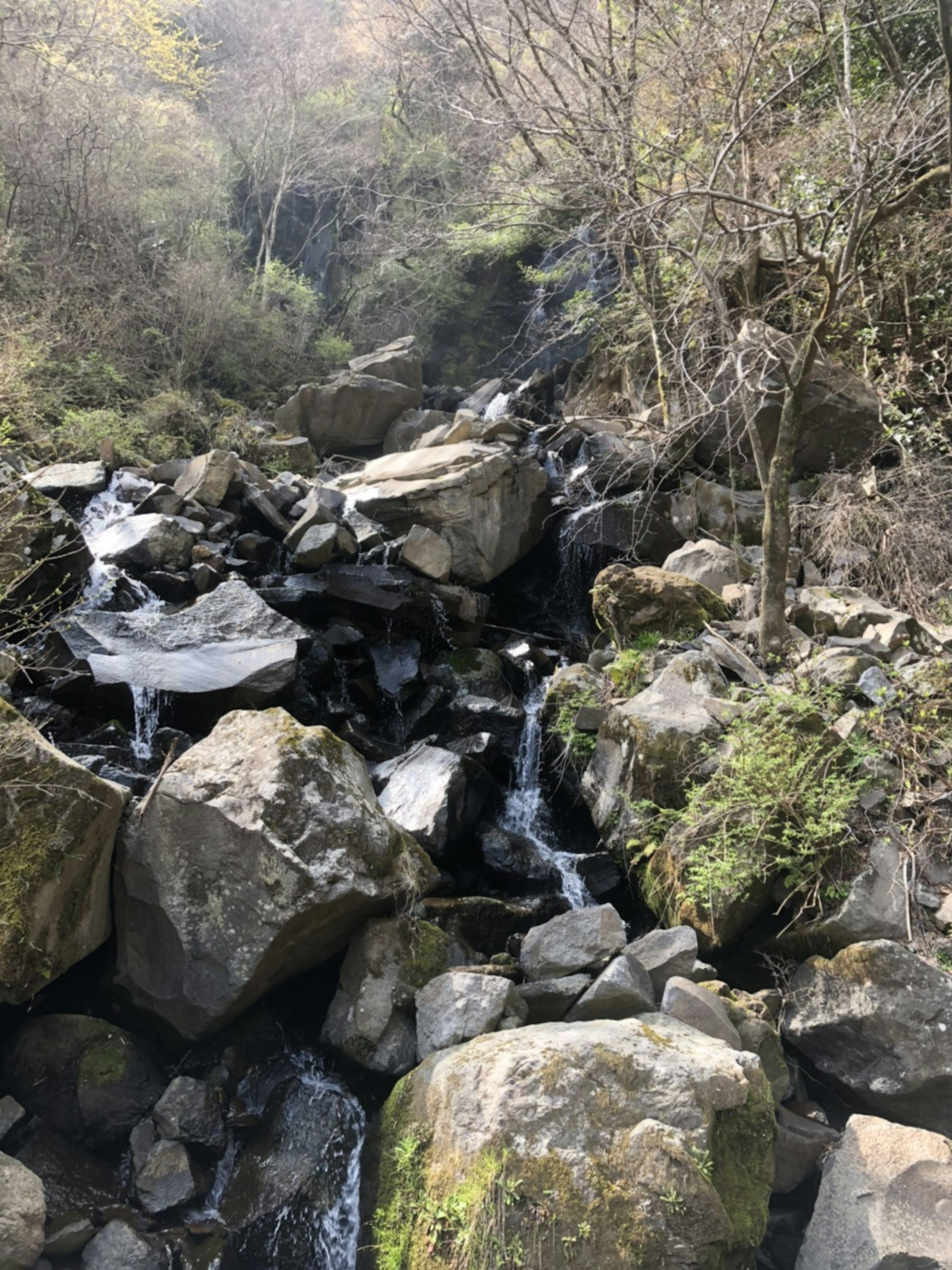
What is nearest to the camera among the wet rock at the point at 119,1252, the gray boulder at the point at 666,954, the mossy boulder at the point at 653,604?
the wet rock at the point at 119,1252

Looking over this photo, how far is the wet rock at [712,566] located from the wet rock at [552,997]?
4589 millimetres

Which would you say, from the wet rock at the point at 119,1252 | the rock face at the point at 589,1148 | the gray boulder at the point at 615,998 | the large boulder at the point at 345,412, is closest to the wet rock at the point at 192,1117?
the wet rock at the point at 119,1252

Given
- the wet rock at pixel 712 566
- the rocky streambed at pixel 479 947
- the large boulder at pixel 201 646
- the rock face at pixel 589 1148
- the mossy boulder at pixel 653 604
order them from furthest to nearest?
the wet rock at pixel 712 566, the mossy boulder at pixel 653 604, the large boulder at pixel 201 646, the rocky streambed at pixel 479 947, the rock face at pixel 589 1148

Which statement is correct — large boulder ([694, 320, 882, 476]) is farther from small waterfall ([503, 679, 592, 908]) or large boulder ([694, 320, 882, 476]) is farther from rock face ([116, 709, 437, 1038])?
rock face ([116, 709, 437, 1038])

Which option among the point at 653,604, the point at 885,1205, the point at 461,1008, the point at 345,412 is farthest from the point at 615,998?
the point at 345,412

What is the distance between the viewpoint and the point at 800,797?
15.0ft

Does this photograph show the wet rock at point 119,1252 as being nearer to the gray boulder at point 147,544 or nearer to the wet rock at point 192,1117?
the wet rock at point 192,1117

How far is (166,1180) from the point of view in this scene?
3549 millimetres

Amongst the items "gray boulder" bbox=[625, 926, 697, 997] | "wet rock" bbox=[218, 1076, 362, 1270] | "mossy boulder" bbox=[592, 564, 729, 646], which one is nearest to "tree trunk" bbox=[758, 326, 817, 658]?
"mossy boulder" bbox=[592, 564, 729, 646]

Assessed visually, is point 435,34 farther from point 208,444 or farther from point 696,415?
point 208,444

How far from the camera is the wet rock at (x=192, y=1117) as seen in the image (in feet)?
12.2

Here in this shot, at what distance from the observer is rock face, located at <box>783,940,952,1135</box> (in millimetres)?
3668

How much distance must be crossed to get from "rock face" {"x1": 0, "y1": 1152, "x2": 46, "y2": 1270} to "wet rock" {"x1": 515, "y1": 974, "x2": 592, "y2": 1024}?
2.15 meters

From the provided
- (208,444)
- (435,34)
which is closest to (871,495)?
(435,34)
